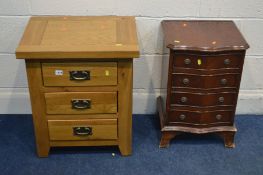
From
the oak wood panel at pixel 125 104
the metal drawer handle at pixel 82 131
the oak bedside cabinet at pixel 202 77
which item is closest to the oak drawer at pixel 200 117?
the oak bedside cabinet at pixel 202 77

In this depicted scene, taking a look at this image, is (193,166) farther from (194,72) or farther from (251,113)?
(251,113)

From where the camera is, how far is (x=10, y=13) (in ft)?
8.01

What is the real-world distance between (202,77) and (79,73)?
2.21ft

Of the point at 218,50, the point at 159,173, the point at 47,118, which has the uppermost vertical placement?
the point at 218,50

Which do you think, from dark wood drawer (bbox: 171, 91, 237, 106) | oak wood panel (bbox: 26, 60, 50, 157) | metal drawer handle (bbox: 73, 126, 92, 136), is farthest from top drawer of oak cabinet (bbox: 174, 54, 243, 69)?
oak wood panel (bbox: 26, 60, 50, 157)

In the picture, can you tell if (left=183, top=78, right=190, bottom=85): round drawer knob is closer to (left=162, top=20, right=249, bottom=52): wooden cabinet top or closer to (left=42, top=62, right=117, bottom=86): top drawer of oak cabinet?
(left=162, top=20, right=249, bottom=52): wooden cabinet top

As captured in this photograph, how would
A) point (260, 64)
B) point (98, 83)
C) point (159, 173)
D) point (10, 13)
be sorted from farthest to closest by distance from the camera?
point (260, 64), point (10, 13), point (159, 173), point (98, 83)

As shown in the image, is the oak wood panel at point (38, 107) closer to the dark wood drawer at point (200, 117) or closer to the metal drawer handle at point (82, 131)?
the metal drawer handle at point (82, 131)

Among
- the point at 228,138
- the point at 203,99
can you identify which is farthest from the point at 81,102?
the point at 228,138

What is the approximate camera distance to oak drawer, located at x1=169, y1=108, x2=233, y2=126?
2344 millimetres

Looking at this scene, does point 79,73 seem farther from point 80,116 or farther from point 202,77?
point 202,77

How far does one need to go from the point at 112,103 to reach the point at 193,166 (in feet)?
1.98

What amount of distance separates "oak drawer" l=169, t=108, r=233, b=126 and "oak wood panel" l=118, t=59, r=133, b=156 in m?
0.28

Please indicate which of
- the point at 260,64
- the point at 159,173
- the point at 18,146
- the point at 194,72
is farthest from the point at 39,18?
the point at 260,64
